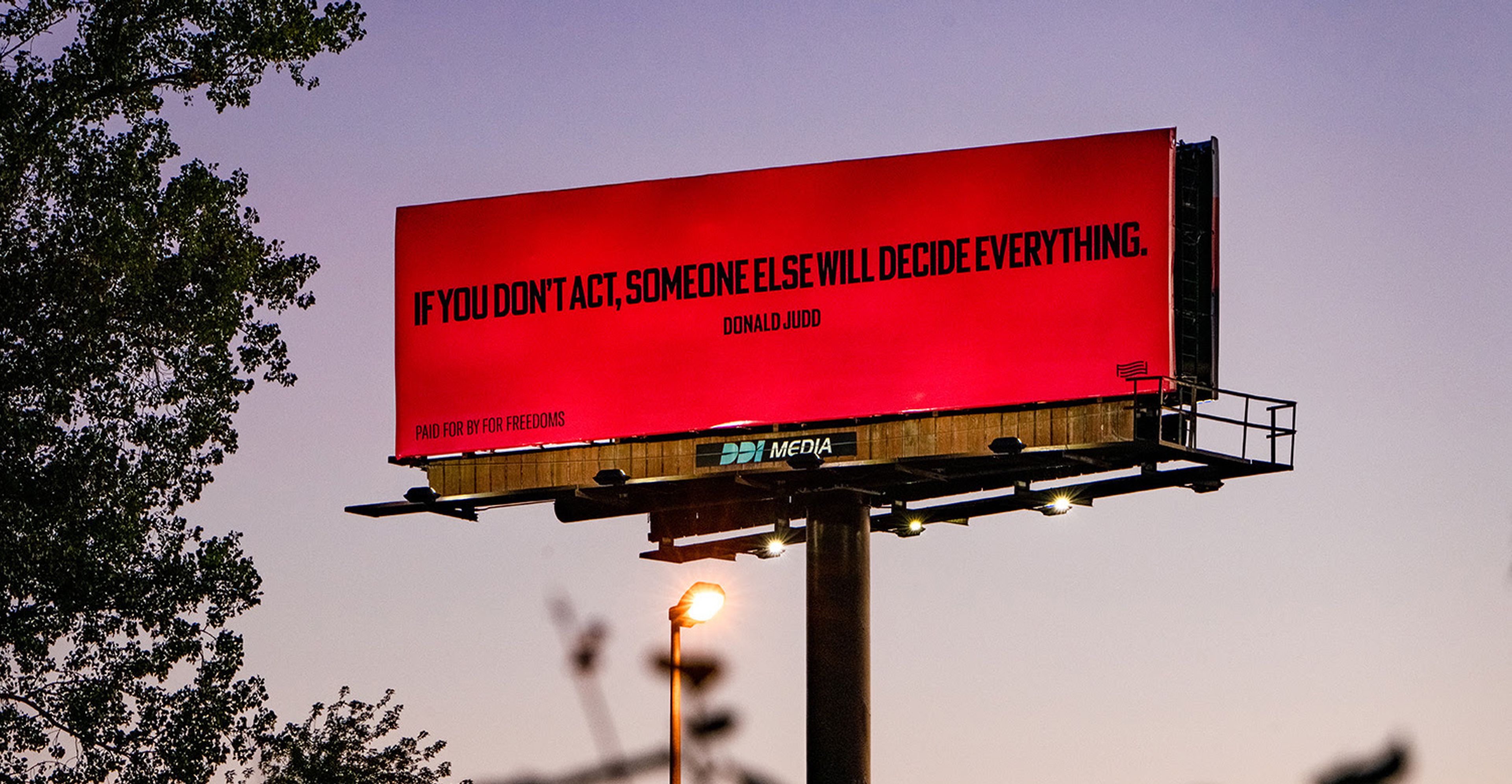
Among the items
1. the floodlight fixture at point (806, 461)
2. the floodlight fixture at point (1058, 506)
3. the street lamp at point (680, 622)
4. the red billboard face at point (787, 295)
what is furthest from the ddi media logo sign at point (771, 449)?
the street lamp at point (680, 622)

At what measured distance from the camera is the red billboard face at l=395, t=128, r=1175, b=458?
90.2 ft

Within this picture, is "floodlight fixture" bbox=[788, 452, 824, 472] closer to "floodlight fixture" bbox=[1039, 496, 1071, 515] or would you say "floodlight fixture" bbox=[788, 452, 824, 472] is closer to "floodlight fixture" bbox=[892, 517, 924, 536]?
"floodlight fixture" bbox=[892, 517, 924, 536]

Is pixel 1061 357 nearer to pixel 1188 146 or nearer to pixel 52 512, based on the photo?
pixel 1188 146

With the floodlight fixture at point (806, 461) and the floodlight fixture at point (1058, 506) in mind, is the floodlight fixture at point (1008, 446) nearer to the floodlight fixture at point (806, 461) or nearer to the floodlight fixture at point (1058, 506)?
the floodlight fixture at point (1058, 506)

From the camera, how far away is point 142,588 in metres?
26.2

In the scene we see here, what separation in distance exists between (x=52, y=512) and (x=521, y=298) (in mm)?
8245

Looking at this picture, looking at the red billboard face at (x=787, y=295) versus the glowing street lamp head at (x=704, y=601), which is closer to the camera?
the glowing street lamp head at (x=704, y=601)

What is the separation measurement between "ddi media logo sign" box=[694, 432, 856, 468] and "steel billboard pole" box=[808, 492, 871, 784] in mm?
996

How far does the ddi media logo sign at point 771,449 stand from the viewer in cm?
2852

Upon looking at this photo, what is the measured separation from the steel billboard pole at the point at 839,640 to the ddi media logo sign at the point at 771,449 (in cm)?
100

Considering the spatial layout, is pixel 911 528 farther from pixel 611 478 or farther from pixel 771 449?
pixel 611 478

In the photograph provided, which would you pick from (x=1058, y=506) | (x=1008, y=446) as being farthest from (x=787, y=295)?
(x=1058, y=506)

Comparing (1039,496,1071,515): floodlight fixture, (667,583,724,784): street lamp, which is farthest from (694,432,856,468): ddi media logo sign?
A: (667,583,724,784): street lamp

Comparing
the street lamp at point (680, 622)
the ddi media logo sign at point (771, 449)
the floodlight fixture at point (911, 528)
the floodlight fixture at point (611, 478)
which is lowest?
the street lamp at point (680, 622)
